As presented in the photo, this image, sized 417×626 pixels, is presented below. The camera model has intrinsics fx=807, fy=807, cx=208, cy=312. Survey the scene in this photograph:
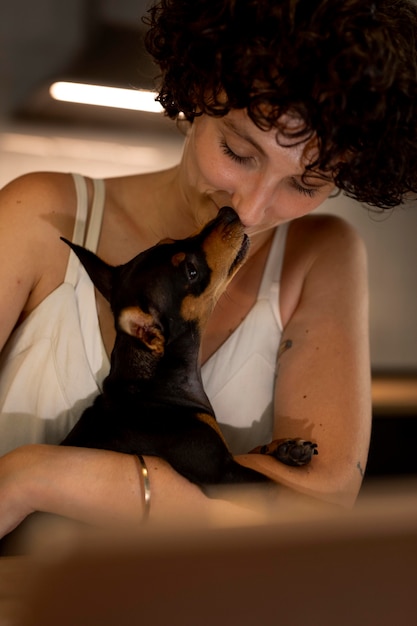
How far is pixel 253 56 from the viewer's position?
1.00m

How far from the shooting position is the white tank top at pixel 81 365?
1214 mm

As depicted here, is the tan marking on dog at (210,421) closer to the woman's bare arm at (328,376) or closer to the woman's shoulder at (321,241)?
the woman's bare arm at (328,376)

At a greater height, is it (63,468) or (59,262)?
(59,262)

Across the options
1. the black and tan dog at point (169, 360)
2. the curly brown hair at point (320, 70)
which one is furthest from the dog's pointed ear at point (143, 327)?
the curly brown hair at point (320, 70)

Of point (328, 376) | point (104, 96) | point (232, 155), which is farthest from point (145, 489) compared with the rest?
point (104, 96)

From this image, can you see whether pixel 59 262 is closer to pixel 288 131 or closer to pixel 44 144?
pixel 288 131

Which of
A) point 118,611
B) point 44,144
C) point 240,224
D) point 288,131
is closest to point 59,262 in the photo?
point 240,224

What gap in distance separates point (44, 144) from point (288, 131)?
3.04 ft

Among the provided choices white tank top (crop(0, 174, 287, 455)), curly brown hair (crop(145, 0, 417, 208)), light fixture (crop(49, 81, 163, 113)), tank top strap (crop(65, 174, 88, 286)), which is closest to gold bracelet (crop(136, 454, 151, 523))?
white tank top (crop(0, 174, 287, 455))

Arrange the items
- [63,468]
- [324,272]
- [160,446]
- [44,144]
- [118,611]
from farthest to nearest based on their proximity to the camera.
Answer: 1. [44,144]
2. [324,272]
3. [160,446]
4. [63,468]
5. [118,611]

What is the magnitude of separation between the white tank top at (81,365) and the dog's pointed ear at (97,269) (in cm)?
2

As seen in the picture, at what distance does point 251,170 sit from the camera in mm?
1132

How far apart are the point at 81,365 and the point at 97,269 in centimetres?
15

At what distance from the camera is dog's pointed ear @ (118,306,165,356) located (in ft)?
4.04
